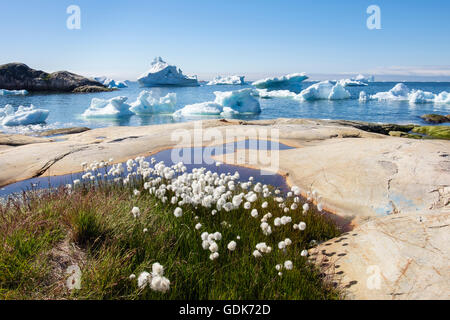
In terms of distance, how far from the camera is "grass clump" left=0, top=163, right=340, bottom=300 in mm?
3080

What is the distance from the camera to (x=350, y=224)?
6148mm

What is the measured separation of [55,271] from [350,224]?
18.1 ft

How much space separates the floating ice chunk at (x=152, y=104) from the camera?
36.3 meters

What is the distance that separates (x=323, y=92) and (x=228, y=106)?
28.7 metres

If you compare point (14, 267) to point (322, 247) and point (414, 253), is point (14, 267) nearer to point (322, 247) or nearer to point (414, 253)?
point (322, 247)

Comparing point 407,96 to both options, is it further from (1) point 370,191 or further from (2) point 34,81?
(2) point 34,81

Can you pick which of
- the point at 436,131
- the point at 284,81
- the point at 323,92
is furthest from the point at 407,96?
the point at 436,131

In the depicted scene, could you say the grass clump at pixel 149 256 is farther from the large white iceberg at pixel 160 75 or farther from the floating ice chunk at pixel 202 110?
the large white iceberg at pixel 160 75

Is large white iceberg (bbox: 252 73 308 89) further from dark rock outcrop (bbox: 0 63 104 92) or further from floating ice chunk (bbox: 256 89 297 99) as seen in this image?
dark rock outcrop (bbox: 0 63 104 92)

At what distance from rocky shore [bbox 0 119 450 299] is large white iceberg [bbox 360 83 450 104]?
4963 cm

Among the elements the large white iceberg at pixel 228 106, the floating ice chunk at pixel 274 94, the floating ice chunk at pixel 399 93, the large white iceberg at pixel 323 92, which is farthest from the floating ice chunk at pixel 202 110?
the floating ice chunk at pixel 399 93

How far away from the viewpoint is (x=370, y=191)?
6.99 m

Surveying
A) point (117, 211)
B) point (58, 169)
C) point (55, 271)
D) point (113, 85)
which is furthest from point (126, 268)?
point (113, 85)

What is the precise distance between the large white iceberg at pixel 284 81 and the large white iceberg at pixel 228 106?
107 feet
